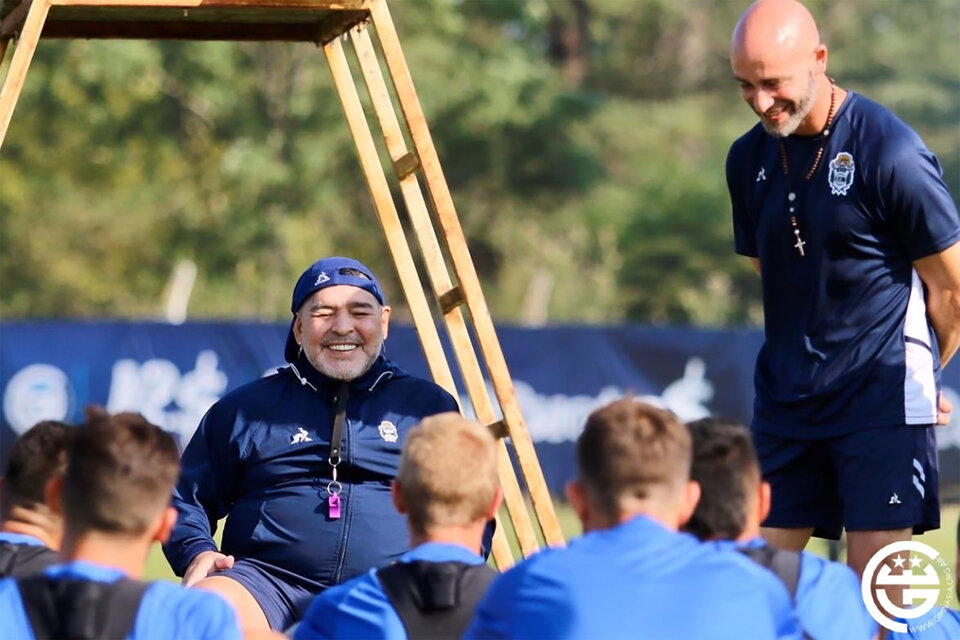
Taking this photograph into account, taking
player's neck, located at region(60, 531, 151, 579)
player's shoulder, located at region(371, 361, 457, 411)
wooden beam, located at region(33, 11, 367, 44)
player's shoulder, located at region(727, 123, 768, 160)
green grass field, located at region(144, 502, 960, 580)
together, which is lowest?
green grass field, located at region(144, 502, 960, 580)

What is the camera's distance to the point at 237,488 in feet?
18.4

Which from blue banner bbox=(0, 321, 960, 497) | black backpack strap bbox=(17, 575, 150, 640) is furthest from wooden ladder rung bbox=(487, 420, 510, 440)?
blue banner bbox=(0, 321, 960, 497)

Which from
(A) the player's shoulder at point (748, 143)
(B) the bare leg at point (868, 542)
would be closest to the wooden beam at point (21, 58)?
(A) the player's shoulder at point (748, 143)

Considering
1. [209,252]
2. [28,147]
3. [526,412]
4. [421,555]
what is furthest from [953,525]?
Result: [28,147]

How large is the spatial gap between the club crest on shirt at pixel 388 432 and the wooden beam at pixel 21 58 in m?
1.60

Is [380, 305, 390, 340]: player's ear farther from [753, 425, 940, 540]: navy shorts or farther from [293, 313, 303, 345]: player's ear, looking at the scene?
[753, 425, 940, 540]: navy shorts

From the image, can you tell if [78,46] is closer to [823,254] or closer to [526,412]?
[526,412]

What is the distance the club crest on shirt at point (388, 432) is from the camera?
218 inches

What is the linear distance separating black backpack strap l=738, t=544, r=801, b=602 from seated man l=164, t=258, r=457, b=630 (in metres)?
2.04

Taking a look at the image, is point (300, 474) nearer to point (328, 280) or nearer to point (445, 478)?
point (328, 280)

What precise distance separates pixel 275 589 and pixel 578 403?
32.5ft

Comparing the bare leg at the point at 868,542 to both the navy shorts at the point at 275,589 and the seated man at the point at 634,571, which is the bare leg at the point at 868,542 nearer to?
the seated man at the point at 634,571

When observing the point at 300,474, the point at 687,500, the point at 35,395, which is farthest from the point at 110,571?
the point at 35,395

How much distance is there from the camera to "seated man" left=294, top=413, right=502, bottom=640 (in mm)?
3574
